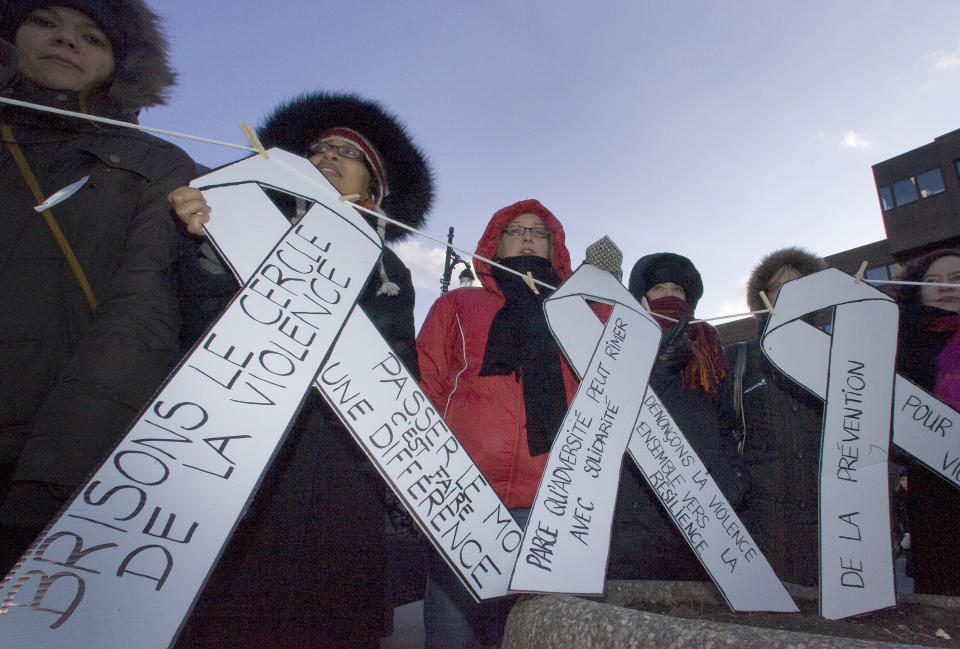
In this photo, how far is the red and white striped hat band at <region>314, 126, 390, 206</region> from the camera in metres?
1.98

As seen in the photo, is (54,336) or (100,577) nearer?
(100,577)

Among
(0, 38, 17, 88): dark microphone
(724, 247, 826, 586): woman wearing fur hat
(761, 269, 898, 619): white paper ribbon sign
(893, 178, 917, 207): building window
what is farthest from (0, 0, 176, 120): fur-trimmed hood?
(893, 178, 917, 207): building window

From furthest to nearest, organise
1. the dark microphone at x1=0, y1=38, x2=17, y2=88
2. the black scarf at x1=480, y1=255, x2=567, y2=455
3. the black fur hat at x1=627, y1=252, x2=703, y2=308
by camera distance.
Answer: the black fur hat at x1=627, y1=252, x2=703, y2=308 → the black scarf at x1=480, y1=255, x2=567, y2=455 → the dark microphone at x1=0, y1=38, x2=17, y2=88

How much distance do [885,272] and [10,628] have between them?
31.2m

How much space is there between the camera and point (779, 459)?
2.29 m

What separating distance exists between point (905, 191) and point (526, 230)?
29614 mm

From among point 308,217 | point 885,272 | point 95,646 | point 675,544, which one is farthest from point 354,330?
point 885,272

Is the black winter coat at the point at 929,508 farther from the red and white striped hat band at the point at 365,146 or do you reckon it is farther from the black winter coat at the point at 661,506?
the red and white striped hat band at the point at 365,146

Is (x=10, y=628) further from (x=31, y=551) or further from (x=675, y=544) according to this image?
(x=675, y=544)

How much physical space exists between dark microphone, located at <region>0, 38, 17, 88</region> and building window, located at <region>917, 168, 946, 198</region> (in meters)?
30.3

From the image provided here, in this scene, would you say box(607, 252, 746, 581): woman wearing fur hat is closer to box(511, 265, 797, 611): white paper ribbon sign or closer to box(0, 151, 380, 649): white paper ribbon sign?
box(511, 265, 797, 611): white paper ribbon sign

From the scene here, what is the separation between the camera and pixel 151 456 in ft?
2.95

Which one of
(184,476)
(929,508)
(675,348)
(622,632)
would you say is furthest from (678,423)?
(184,476)

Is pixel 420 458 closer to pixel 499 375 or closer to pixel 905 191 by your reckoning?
pixel 499 375
